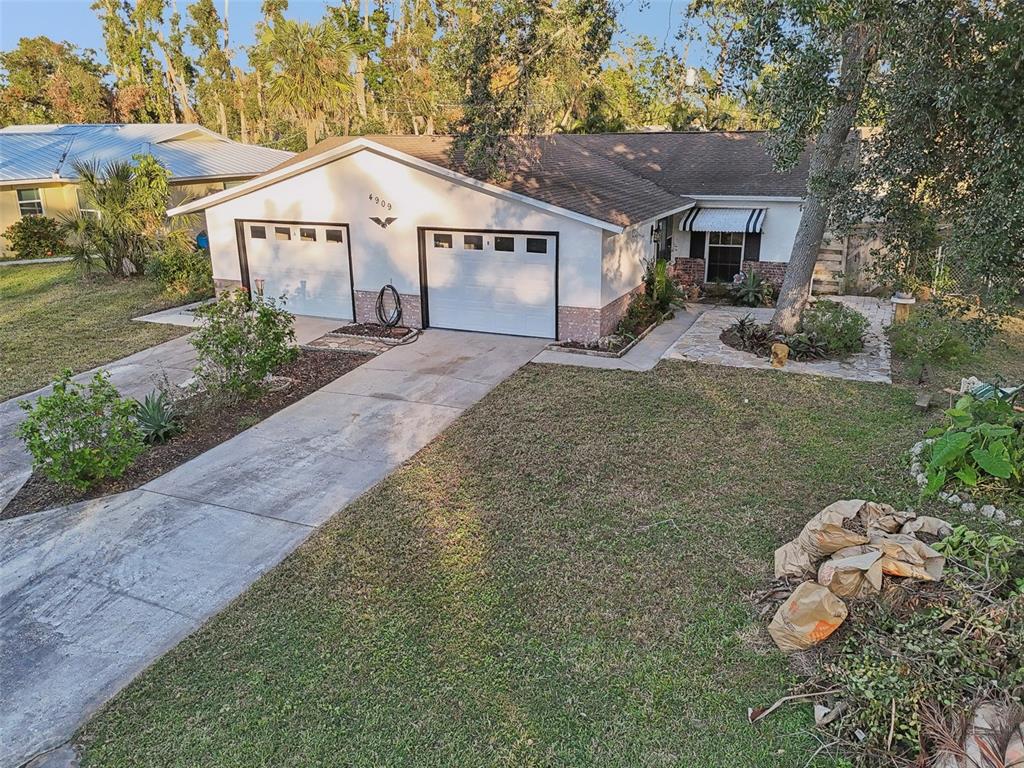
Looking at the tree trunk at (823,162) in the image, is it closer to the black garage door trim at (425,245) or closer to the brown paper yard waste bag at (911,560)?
the black garage door trim at (425,245)

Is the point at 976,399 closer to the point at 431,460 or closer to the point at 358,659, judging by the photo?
the point at 431,460

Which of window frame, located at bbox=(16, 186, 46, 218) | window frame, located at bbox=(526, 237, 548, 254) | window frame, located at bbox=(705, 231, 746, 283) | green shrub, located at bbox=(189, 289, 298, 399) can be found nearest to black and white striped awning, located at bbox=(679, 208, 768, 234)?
window frame, located at bbox=(705, 231, 746, 283)

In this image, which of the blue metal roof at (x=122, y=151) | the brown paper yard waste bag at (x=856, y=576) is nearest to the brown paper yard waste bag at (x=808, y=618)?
the brown paper yard waste bag at (x=856, y=576)

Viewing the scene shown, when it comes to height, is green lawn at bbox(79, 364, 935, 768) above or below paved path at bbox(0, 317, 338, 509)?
below

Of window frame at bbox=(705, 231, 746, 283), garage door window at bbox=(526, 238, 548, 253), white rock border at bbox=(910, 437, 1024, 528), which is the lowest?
white rock border at bbox=(910, 437, 1024, 528)

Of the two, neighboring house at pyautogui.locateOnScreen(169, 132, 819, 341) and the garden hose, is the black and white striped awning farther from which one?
the garden hose

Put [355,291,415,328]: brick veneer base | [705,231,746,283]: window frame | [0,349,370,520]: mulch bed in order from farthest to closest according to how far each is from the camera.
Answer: [705,231,746,283]: window frame, [355,291,415,328]: brick veneer base, [0,349,370,520]: mulch bed

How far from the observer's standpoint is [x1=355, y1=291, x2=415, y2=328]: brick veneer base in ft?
46.8

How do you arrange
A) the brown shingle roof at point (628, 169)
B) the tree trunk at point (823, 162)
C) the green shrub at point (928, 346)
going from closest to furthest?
the tree trunk at point (823, 162)
the green shrub at point (928, 346)
the brown shingle roof at point (628, 169)

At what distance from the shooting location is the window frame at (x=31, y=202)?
82.4 feet

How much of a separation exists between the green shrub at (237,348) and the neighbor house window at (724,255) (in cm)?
1114

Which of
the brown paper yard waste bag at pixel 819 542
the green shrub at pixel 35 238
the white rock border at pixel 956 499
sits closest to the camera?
the brown paper yard waste bag at pixel 819 542

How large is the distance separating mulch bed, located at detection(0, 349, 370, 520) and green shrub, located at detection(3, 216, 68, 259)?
1752 cm

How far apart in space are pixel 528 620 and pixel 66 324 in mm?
13810
